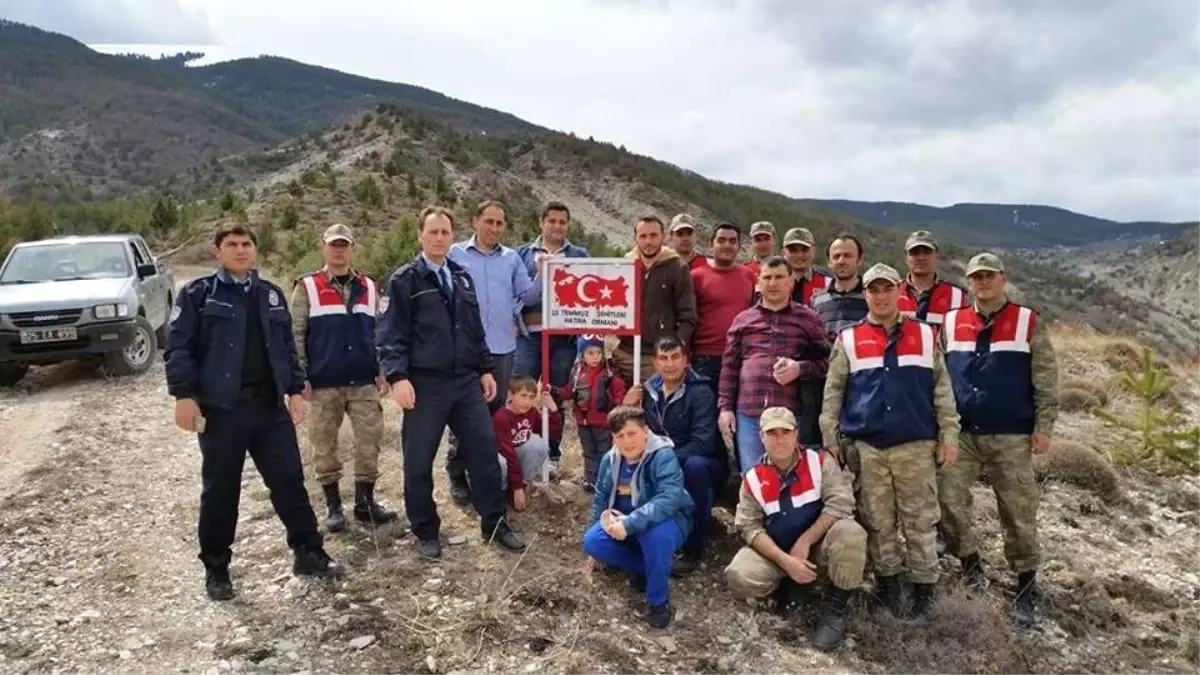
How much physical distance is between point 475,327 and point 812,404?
7.75ft

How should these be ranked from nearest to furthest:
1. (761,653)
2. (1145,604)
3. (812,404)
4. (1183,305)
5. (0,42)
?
(761,653), (812,404), (1145,604), (1183,305), (0,42)

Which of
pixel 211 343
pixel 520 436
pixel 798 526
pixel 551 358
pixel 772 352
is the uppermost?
pixel 211 343

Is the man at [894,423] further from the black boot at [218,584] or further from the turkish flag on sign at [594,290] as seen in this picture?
the black boot at [218,584]

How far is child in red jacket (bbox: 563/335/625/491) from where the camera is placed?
253 inches

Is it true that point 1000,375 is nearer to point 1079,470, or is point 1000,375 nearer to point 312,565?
point 1079,470

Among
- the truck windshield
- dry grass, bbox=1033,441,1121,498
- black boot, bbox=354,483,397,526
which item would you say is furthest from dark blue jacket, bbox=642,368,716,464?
the truck windshield

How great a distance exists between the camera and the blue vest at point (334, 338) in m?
5.79

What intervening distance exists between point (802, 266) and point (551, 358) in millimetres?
2123

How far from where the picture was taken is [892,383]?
5.13 metres

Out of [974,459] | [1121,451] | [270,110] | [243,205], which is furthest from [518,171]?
[270,110]

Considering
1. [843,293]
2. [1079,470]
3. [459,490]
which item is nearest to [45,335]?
[459,490]

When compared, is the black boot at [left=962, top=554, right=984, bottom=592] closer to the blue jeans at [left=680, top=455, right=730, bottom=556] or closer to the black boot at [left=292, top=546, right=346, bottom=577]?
the blue jeans at [left=680, top=455, right=730, bottom=556]

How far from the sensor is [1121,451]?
9641mm

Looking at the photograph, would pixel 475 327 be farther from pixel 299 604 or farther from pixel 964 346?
pixel 964 346
